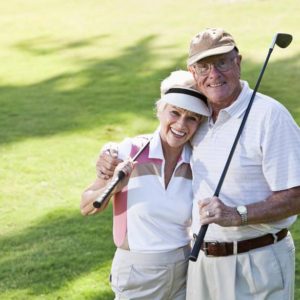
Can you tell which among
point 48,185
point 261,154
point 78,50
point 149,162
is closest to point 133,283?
point 149,162

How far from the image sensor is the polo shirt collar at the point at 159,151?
10.5ft

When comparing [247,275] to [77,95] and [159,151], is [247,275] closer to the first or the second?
[159,151]

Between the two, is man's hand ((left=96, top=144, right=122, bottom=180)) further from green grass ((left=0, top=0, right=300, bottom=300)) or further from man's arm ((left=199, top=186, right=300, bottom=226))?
green grass ((left=0, top=0, right=300, bottom=300))

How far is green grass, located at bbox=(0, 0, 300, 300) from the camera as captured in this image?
210 inches

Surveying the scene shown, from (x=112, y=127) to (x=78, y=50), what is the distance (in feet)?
12.0

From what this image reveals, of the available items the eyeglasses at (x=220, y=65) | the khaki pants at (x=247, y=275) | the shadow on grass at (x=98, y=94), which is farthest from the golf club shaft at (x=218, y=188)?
the shadow on grass at (x=98, y=94)

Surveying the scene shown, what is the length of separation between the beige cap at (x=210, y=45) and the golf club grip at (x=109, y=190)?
49cm

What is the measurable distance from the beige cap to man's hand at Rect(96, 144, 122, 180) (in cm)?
43

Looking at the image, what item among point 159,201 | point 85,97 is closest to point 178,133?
point 159,201

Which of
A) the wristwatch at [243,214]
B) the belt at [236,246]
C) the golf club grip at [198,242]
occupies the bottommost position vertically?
the belt at [236,246]

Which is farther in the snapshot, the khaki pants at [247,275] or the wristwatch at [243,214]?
the khaki pants at [247,275]

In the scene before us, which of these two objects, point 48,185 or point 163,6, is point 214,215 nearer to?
point 48,185

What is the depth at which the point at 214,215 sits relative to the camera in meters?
2.90

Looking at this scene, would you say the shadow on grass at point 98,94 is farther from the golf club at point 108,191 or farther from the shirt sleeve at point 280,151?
the shirt sleeve at point 280,151
